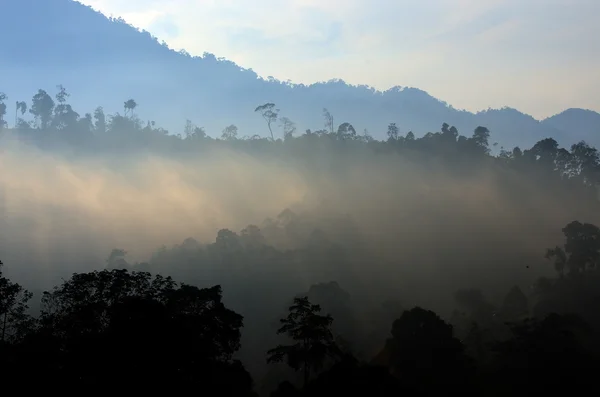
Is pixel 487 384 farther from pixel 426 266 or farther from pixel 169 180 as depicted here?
pixel 169 180

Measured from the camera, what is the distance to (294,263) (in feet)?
304

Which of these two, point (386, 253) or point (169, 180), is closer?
point (386, 253)

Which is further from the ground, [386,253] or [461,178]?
[461,178]

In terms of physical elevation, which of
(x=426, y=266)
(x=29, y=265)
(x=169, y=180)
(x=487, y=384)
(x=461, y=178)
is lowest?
(x=487, y=384)

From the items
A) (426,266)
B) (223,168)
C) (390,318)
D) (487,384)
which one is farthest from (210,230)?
(487,384)

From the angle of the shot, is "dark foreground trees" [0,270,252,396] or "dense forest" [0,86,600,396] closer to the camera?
"dark foreground trees" [0,270,252,396]

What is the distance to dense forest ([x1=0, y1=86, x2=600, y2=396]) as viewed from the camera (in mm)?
33562

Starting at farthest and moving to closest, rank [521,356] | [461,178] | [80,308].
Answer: [461,178] → [521,356] → [80,308]

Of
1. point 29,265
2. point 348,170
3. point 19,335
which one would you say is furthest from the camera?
point 348,170

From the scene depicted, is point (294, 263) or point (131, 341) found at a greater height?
point (294, 263)

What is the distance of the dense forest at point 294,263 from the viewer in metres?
33.6

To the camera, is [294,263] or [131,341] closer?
[131,341]

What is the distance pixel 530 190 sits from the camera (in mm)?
121688

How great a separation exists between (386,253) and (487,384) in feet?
159
